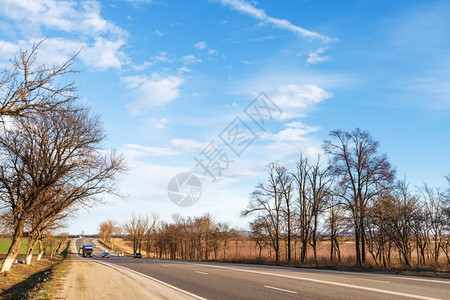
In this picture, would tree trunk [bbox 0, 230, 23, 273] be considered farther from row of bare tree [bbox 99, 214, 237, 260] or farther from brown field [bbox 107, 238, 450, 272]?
row of bare tree [bbox 99, 214, 237, 260]

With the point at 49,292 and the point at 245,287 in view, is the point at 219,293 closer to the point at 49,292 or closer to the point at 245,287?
the point at 245,287

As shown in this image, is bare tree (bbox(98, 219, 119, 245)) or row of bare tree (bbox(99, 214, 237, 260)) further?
bare tree (bbox(98, 219, 119, 245))

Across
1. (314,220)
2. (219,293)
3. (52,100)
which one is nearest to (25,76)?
(52,100)

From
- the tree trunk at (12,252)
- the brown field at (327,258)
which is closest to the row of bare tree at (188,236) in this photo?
the brown field at (327,258)

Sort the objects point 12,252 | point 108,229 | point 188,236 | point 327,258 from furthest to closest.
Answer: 1. point 108,229
2. point 188,236
3. point 327,258
4. point 12,252

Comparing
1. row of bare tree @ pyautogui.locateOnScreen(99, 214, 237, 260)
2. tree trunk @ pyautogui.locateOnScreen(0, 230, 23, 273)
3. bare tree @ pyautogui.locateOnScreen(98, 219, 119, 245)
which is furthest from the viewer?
bare tree @ pyautogui.locateOnScreen(98, 219, 119, 245)

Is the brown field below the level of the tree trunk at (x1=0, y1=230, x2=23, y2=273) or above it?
below

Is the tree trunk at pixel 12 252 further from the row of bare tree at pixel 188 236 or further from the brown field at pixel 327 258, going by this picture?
the row of bare tree at pixel 188 236

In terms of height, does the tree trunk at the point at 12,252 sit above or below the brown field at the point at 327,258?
above

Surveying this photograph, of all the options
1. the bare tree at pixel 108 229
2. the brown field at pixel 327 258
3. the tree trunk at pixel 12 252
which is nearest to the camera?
the tree trunk at pixel 12 252

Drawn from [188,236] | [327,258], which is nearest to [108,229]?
[188,236]

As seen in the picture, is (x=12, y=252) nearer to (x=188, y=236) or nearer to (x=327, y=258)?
Result: (x=327, y=258)

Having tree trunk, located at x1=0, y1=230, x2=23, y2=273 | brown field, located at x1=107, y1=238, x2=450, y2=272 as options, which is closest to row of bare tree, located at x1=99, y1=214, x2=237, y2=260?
brown field, located at x1=107, y1=238, x2=450, y2=272

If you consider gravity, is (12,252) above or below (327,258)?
above
